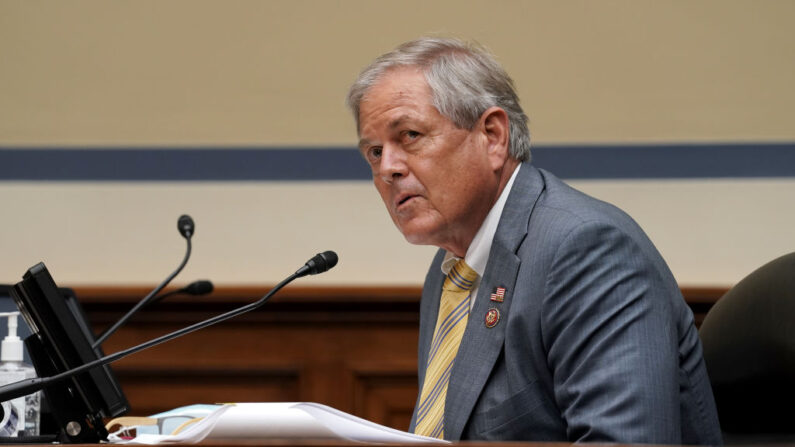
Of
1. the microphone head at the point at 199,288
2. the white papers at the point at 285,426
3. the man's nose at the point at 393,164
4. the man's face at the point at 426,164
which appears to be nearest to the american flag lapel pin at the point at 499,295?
the man's face at the point at 426,164

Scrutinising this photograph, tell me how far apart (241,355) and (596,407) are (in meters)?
2.09

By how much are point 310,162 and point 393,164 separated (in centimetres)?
158

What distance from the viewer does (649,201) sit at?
3463 millimetres

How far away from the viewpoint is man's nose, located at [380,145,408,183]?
201 centimetres

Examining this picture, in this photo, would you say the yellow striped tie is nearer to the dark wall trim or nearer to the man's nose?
the man's nose

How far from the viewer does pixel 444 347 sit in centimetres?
202

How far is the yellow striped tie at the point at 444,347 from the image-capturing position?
6.31 ft

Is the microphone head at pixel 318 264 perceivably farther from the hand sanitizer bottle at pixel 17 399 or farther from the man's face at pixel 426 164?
the hand sanitizer bottle at pixel 17 399

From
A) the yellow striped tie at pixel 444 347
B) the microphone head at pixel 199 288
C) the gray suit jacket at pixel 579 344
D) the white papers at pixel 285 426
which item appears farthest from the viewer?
the microphone head at pixel 199 288

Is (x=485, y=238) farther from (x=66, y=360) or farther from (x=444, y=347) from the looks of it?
(x=66, y=360)

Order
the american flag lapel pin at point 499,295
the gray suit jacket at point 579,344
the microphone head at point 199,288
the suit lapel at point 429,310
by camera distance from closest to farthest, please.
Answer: the gray suit jacket at point 579,344 < the american flag lapel pin at point 499,295 < the suit lapel at point 429,310 < the microphone head at point 199,288

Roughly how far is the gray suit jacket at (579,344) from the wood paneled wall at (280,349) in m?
1.59

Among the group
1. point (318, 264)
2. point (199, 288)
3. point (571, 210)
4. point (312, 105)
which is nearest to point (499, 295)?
point (571, 210)

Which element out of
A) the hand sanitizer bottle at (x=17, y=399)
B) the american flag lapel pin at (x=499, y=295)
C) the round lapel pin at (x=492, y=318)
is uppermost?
the hand sanitizer bottle at (x=17, y=399)
